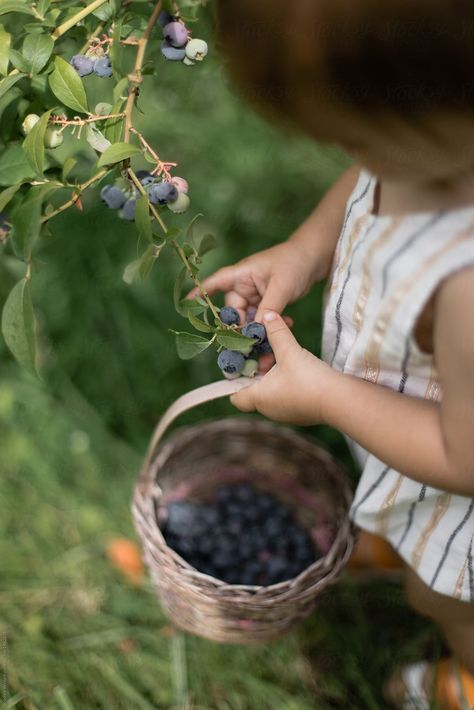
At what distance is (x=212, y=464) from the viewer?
70.0 inches

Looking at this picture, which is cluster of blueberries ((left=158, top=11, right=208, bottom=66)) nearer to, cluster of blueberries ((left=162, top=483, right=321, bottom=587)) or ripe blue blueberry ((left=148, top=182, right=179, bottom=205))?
ripe blue blueberry ((left=148, top=182, right=179, bottom=205))

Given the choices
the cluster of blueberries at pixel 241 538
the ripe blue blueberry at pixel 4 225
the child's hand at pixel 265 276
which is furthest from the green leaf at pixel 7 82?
the cluster of blueberries at pixel 241 538

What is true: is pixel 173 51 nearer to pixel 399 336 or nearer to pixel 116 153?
pixel 116 153

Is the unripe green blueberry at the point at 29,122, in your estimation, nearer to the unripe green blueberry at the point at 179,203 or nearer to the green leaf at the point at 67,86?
the green leaf at the point at 67,86

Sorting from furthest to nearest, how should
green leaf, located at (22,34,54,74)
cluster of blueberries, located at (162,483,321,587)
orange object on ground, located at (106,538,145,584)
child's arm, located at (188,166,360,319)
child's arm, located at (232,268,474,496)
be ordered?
1. orange object on ground, located at (106,538,145,584)
2. cluster of blueberries, located at (162,483,321,587)
3. child's arm, located at (188,166,360,319)
4. green leaf, located at (22,34,54,74)
5. child's arm, located at (232,268,474,496)

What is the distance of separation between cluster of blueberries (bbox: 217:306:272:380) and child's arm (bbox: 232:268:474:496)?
22mm

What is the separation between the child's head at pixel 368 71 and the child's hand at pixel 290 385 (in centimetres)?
31

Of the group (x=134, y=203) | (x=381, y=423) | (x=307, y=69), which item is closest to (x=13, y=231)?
(x=134, y=203)

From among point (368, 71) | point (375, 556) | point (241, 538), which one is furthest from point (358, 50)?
point (375, 556)

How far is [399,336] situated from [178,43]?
48 cm

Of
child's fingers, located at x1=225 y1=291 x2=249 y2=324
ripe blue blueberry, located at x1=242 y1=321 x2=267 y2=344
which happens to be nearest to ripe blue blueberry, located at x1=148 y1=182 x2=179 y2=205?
ripe blue blueberry, located at x1=242 y1=321 x2=267 y2=344

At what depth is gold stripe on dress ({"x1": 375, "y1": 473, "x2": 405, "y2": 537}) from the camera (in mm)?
1239

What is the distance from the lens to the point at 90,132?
1032mm

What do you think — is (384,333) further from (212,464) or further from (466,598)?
(212,464)
